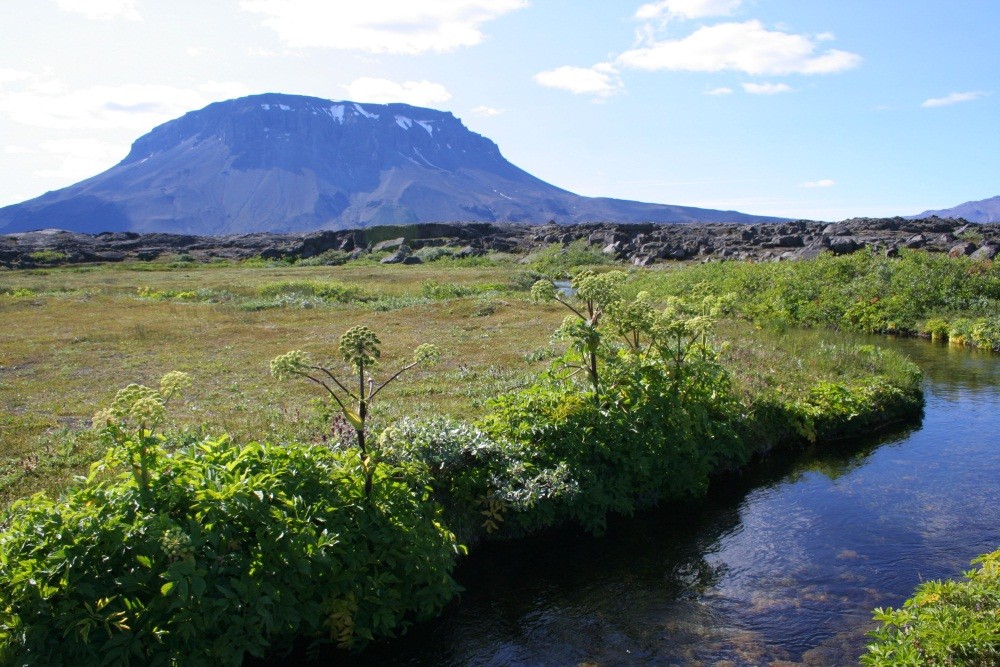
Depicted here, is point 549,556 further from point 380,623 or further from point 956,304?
point 956,304

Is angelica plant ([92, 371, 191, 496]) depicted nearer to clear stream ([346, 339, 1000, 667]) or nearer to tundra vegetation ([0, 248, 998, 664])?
tundra vegetation ([0, 248, 998, 664])

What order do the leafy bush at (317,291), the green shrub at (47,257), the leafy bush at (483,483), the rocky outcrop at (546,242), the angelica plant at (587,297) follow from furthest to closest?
the green shrub at (47,257) < the rocky outcrop at (546,242) < the leafy bush at (317,291) < the angelica plant at (587,297) < the leafy bush at (483,483)

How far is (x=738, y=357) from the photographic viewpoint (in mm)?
20453

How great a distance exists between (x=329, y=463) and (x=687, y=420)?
6.40 metres

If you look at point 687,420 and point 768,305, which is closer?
point 687,420

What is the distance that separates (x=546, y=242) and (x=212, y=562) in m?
103

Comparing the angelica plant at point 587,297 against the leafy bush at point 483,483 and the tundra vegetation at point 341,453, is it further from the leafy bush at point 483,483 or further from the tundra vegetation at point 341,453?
the leafy bush at point 483,483

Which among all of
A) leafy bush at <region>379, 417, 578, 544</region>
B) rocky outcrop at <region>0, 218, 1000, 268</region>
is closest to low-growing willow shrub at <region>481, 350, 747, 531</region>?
leafy bush at <region>379, 417, 578, 544</region>

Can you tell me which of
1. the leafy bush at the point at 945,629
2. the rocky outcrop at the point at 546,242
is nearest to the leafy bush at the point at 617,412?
the leafy bush at the point at 945,629

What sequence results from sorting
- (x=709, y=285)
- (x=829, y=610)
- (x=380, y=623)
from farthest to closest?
(x=709, y=285) < (x=829, y=610) < (x=380, y=623)

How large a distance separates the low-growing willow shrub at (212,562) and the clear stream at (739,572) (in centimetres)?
120

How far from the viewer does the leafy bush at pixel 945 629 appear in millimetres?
6215

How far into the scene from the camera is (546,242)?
108 m

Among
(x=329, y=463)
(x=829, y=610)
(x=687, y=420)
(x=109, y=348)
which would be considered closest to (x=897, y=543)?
(x=829, y=610)
